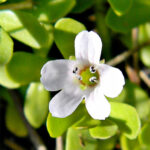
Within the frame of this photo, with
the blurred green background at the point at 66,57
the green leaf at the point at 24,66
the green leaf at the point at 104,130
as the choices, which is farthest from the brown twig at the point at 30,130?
the green leaf at the point at 104,130

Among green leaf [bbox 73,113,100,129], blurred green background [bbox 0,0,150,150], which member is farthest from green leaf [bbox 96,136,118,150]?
green leaf [bbox 73,113,100,129]

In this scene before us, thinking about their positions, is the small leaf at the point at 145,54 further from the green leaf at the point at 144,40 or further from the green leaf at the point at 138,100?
the green leaf at the point at 138,100

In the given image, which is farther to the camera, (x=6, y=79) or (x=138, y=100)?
(x=138, y=100)

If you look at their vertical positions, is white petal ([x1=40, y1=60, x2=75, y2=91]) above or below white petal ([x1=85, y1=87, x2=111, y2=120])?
above

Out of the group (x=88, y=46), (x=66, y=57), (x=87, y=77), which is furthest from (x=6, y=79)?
(x=88, y=46)

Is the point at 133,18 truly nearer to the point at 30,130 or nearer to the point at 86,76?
the point at 86,76

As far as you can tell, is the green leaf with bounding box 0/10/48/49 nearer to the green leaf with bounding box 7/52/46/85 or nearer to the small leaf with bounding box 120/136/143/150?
the green leaf with bounding box 7/52/46/85
